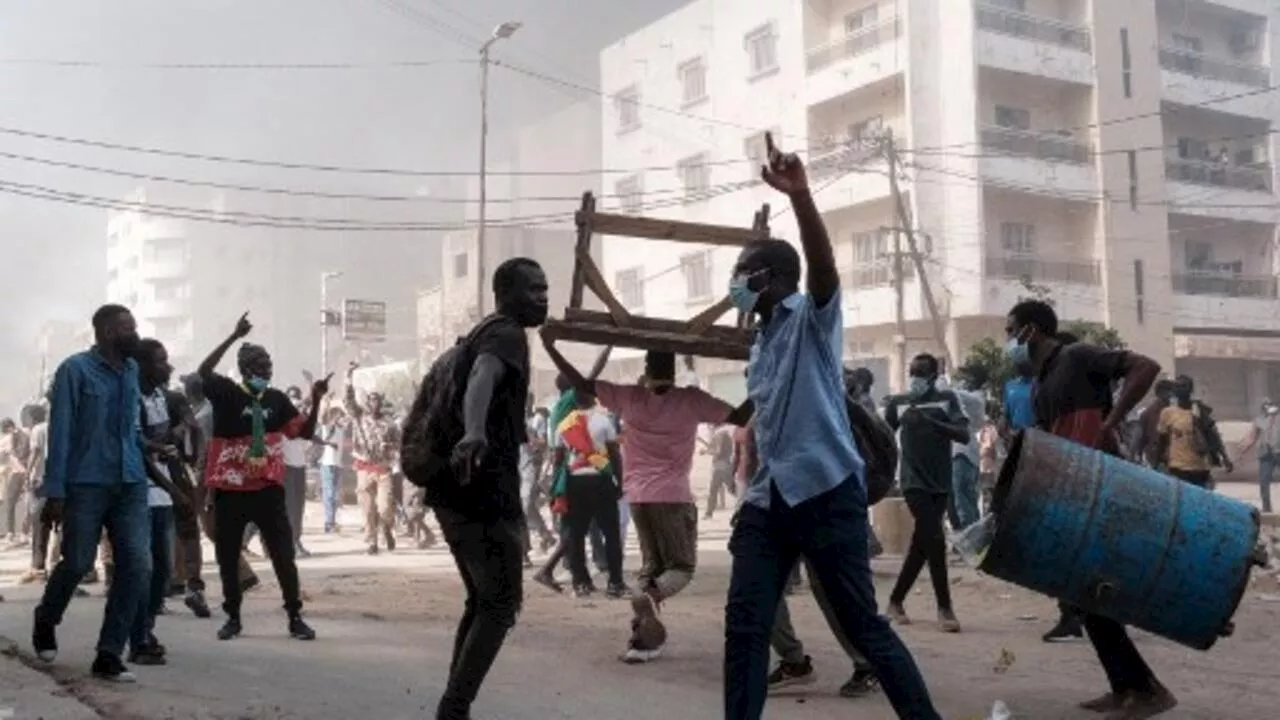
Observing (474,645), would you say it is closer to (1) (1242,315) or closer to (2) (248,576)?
(2) (248,576)

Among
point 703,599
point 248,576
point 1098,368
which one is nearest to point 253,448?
point 248,576

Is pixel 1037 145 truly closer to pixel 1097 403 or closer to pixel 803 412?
pixel 1097 403

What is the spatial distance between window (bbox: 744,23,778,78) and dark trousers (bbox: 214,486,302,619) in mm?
27965

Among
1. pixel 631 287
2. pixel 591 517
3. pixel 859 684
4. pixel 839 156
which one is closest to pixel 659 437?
pixel 859 684

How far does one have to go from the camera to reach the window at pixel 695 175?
35.7 metres

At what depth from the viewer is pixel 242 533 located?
21.7 ft

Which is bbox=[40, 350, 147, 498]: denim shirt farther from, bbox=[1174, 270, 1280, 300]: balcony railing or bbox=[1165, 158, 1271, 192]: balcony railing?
bbox=[1165, 158, 1271, 192]: balcony railing

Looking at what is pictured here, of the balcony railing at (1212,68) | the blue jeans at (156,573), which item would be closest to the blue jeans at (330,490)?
the blue jeans at (156,573)

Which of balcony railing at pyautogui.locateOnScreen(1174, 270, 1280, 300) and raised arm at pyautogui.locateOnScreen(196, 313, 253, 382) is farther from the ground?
balcony railing at pyautogui.locateOnScreen(1174, 270, 1280, 300)

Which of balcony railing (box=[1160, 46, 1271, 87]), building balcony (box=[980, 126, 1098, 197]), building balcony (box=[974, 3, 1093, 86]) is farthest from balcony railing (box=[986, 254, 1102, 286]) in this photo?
balcony railing (box=[1160, 46, 1271, 87])

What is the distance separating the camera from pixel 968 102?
27.9 meters

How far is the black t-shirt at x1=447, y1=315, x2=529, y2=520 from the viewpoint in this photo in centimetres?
406

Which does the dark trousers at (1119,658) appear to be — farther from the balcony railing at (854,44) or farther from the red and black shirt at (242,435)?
the balcony railing at (854,44)

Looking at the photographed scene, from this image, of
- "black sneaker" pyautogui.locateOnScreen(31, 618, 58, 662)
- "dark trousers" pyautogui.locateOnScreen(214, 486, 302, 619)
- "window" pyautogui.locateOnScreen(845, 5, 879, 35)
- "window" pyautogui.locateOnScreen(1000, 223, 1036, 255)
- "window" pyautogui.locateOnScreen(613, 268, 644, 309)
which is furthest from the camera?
"window" pyautogui.locateOnScreen(613, 268, 644, 309)
